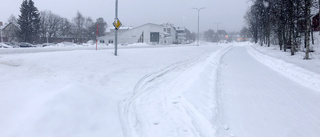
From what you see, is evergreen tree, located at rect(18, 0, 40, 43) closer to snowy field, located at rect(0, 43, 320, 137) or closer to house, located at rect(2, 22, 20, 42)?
house, located at rect(2, 22, 20, 42)

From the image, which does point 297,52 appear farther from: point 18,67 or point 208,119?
point 18,67

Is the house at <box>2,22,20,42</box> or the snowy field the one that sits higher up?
the house at <box>2,22,20,42</box>

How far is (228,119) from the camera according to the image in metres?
5.67

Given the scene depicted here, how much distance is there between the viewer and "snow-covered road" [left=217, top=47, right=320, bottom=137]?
502cm

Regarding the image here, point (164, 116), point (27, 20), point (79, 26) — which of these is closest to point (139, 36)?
point (79, 26)

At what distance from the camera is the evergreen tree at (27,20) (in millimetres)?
53156

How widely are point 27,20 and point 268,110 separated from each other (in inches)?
2349

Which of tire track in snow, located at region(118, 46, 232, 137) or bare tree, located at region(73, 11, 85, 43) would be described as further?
bare tree, located at region(73, 11, 85, 43)

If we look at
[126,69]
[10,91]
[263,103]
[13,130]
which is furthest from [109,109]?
[126,69]

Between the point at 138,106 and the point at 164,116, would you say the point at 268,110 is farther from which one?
the point at 138,106

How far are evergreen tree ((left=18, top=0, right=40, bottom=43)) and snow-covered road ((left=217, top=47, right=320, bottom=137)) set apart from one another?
185ft

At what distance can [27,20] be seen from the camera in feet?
176

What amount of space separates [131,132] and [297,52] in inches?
1082

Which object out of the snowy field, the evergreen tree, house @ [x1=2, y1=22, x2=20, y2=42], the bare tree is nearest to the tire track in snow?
the snowy field
